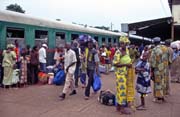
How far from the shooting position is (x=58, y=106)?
763 centimetres

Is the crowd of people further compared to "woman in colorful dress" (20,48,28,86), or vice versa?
"woman in colorful dress" (20,48,28,86)

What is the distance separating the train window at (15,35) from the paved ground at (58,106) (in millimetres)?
1923

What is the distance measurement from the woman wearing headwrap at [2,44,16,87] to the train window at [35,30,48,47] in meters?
2.18

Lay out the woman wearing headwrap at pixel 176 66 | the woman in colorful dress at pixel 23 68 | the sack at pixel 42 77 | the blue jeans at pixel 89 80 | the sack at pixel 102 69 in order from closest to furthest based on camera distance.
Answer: the blue jeans at pixel 89 80
the woman in colorful dress at pixel 23 68
the sack at pixel 42 77
the woman wearing headwrap at pixel 176 66
the sack at pixel 102 69

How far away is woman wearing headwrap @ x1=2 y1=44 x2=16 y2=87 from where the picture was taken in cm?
1009

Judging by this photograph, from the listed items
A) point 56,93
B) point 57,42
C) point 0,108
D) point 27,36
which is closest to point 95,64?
point 56,93

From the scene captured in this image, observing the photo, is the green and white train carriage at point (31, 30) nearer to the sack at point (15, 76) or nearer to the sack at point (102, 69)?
the sack at point (15, 76)

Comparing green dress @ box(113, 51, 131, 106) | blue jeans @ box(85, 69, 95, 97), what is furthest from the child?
blue jeans @ box(85, 69, 95, 97)

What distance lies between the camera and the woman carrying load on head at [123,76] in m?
6.79

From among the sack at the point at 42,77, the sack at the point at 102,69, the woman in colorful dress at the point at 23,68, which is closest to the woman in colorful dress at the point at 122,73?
the woman in colorful dress at the point at 23,68

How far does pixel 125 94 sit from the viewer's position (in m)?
6.84

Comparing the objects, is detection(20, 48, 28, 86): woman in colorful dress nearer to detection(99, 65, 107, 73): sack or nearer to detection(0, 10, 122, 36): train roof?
detection(0, 10, 122, 36): train roof

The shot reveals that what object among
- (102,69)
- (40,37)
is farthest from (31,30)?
(102,69)

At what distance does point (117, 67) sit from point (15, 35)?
5.34 metres
